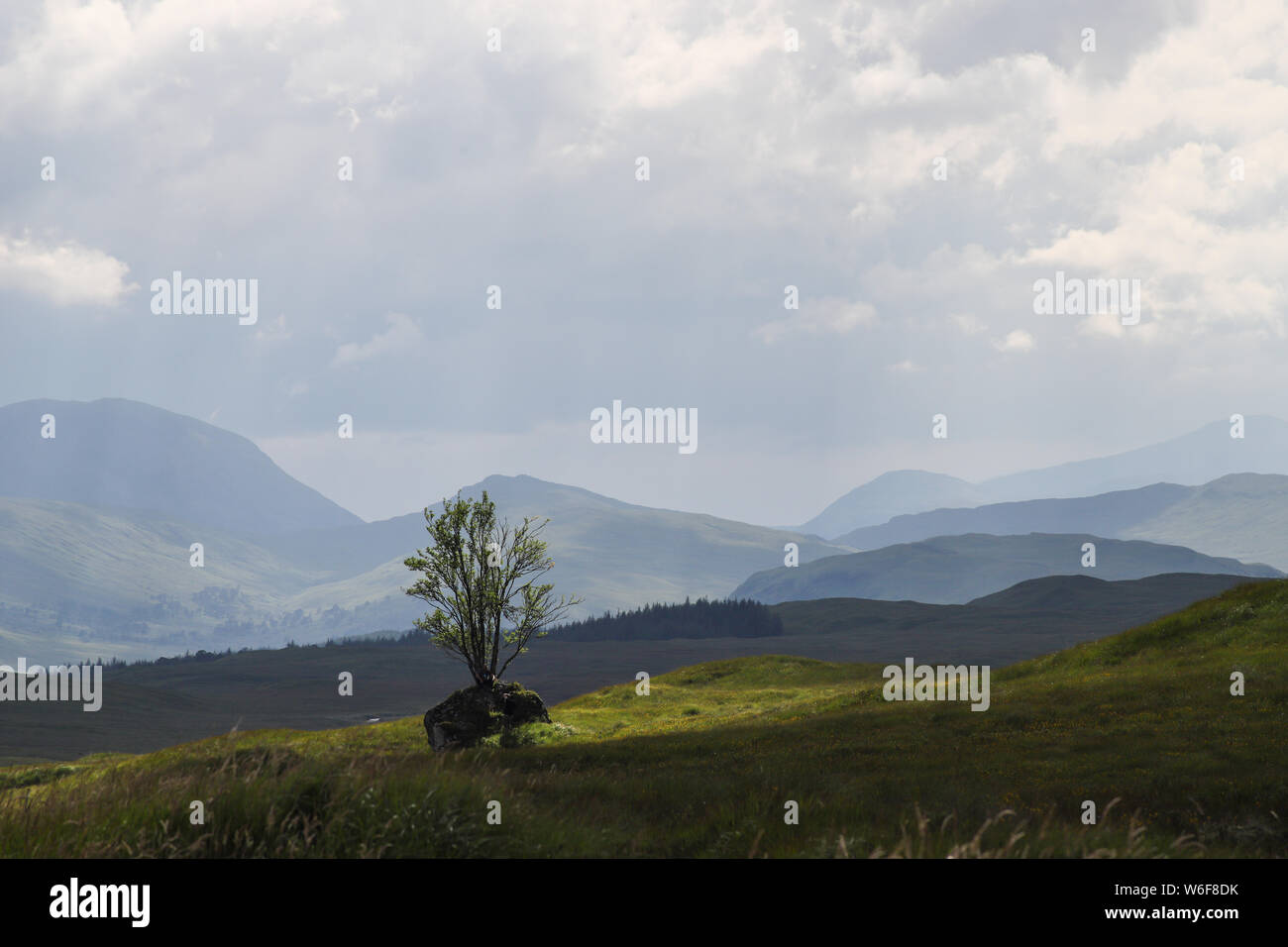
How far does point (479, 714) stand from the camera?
4294cm

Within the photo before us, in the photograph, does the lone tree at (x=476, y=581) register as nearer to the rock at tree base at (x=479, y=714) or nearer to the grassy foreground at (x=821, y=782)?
the rock at tree base at (x=479, y=714)

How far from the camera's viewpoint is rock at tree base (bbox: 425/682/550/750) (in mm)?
41594

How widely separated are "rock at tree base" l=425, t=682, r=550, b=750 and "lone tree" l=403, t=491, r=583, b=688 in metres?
1.04

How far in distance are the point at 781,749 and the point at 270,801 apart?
24173mm

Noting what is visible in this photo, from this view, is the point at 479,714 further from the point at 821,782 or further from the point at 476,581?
the point at 821,782

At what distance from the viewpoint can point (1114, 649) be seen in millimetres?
48719

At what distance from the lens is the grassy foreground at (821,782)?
8609 mm

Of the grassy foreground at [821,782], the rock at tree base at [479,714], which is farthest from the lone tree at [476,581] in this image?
the grassy foreground at [821,782]

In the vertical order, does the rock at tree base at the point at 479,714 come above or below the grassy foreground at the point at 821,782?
below

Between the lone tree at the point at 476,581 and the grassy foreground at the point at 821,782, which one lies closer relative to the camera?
the grassy foreground at the point at 821,782

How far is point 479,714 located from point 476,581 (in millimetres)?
7111

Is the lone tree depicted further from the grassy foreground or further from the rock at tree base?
the grassy foreground

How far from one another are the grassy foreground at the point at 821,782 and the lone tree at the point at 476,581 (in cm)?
615
